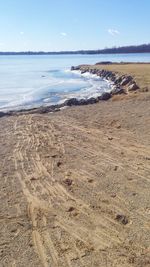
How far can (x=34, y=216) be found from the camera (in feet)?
23.2

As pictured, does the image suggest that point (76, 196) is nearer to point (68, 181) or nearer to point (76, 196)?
point (76, 196)

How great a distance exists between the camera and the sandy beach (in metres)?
5.89

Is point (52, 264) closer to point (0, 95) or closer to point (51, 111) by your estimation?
point (51, 111)

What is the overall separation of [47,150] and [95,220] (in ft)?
15.7

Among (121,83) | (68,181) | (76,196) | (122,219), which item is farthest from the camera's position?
(121,83)

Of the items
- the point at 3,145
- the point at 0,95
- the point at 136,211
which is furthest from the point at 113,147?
the point at 0,95

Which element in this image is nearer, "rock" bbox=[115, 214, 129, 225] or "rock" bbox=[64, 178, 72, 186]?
"rock" bbox=[115, 214, 129, 225]

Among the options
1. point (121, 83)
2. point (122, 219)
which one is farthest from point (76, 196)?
point (121, 83)

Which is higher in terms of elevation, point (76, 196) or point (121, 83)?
point (76, 196)

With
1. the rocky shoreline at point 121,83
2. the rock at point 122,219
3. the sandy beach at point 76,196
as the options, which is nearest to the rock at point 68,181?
the sandy beach at point 76,196

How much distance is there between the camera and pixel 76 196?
313 inches

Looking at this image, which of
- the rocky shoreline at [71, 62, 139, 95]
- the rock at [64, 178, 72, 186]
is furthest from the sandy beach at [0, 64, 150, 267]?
the rocky shoreline at [71, 62, 139, 95]

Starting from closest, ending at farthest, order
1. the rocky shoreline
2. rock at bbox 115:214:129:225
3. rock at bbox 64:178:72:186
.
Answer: rock at bbox 115:214:129:225
rock at bbox 64:178:72:186
the rocky shoreline

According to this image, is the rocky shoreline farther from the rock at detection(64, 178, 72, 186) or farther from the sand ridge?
the rock at detection(64, 178, 72, 186)
